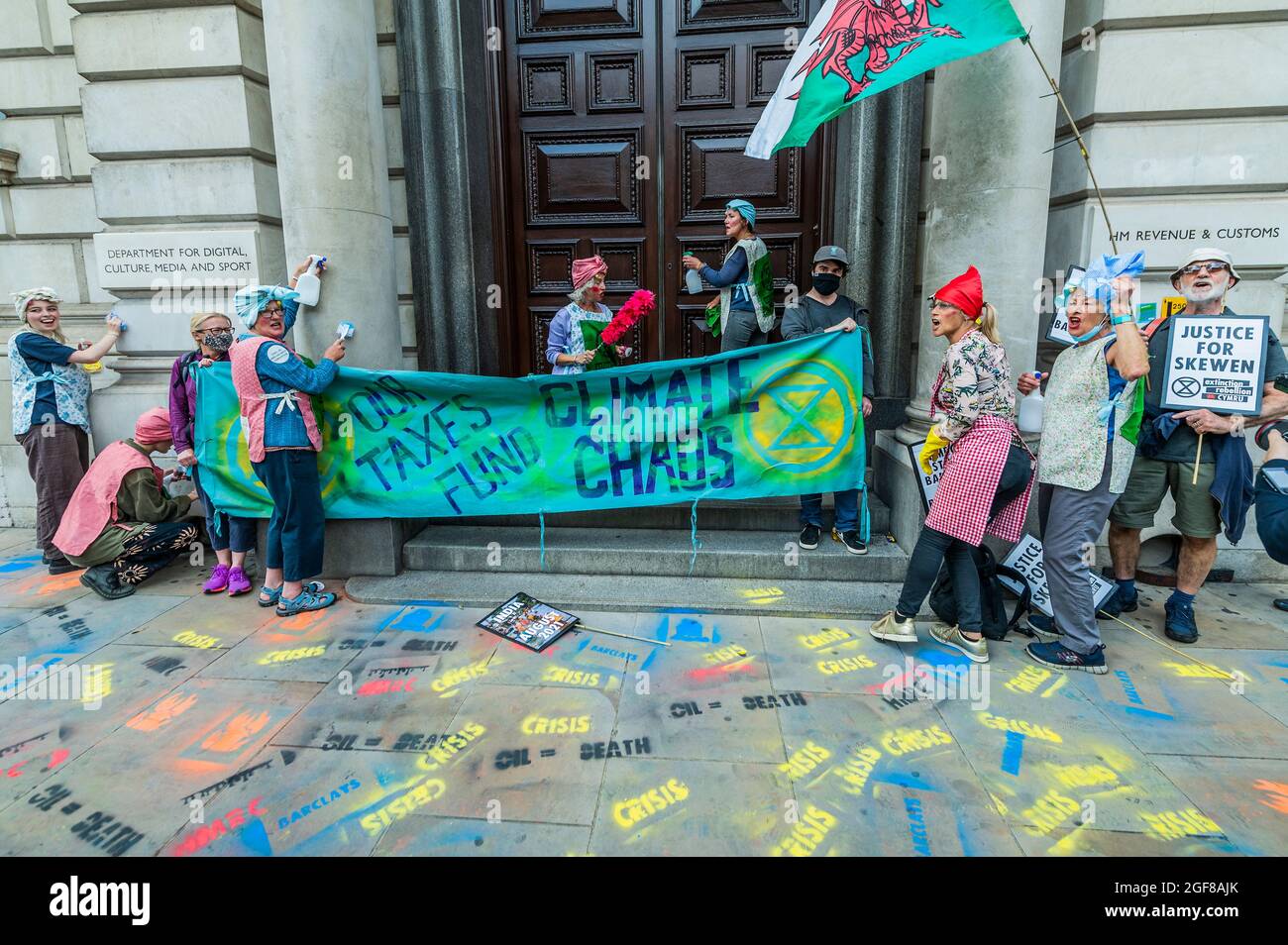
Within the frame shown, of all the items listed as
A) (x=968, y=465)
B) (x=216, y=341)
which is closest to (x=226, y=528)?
(x=216, y=341)

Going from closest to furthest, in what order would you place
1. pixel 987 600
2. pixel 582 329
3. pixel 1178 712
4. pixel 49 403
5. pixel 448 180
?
pixel 1178 712 → pixel 987 600 → pixel 582 329 → pixel 49 403 → pixel 448 180

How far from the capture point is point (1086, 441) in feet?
12.5

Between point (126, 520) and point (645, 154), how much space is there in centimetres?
556

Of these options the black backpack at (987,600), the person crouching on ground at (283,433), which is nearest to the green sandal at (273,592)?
the person crouching on ground at (283,433)

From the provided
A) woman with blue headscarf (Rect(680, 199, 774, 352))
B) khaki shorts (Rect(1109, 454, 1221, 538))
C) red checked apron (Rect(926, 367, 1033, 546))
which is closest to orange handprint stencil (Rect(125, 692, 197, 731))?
woman with blue headscarf (Rect(680, 199, 774, 352))

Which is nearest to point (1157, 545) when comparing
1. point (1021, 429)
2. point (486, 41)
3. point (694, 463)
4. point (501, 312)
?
point (1021, 429)

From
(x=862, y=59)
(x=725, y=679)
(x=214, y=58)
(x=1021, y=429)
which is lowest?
(x=725, y=679)

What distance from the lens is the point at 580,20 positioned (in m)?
6.49

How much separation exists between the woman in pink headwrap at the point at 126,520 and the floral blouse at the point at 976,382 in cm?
597

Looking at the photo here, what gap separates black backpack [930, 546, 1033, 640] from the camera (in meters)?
4.32

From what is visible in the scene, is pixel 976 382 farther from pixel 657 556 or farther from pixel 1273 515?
pixel 657 556

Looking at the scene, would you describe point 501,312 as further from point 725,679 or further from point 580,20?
point 725,679

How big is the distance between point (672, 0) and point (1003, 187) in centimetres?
363

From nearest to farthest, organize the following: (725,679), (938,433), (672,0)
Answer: (725,679) → (938,433) → (672,0)
